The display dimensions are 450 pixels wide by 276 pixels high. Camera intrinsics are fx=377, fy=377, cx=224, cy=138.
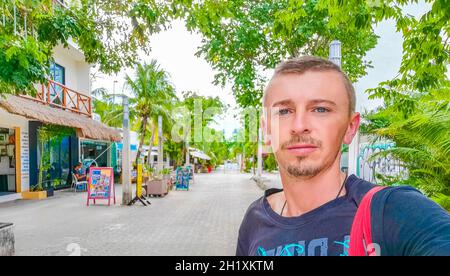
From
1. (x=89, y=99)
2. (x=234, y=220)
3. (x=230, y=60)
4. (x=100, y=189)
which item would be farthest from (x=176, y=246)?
(x=89, y=99)

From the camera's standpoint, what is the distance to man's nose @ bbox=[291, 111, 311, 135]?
0.95m

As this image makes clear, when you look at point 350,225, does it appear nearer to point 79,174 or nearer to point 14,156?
point 14,156

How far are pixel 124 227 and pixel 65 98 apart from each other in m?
8.65

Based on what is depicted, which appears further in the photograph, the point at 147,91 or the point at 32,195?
the point at 147,91

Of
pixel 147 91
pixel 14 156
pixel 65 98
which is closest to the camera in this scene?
pixel 14 156

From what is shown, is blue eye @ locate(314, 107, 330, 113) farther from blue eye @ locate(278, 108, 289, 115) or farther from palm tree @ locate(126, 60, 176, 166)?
palm tree @ locate(126, 60, 176, 166)

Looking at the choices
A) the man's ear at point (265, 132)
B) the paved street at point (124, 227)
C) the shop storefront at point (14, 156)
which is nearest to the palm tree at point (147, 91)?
the shop storefront at point (14, 156)

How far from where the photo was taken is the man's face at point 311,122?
3.15 ft

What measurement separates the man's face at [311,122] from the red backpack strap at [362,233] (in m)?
0.17

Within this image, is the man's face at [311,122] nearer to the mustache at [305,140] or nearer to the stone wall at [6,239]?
the mustache at [305,140]

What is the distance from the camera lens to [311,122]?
0.96 meters

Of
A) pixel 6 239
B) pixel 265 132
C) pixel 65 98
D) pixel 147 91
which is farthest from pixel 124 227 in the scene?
pixel 147 91

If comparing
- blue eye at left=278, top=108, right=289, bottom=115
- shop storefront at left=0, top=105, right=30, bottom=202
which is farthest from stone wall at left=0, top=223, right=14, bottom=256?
shop storefront at left=0, top=105, right=30, bottom=202

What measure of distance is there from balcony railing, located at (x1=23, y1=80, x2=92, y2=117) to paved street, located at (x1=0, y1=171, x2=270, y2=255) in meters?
3.49
